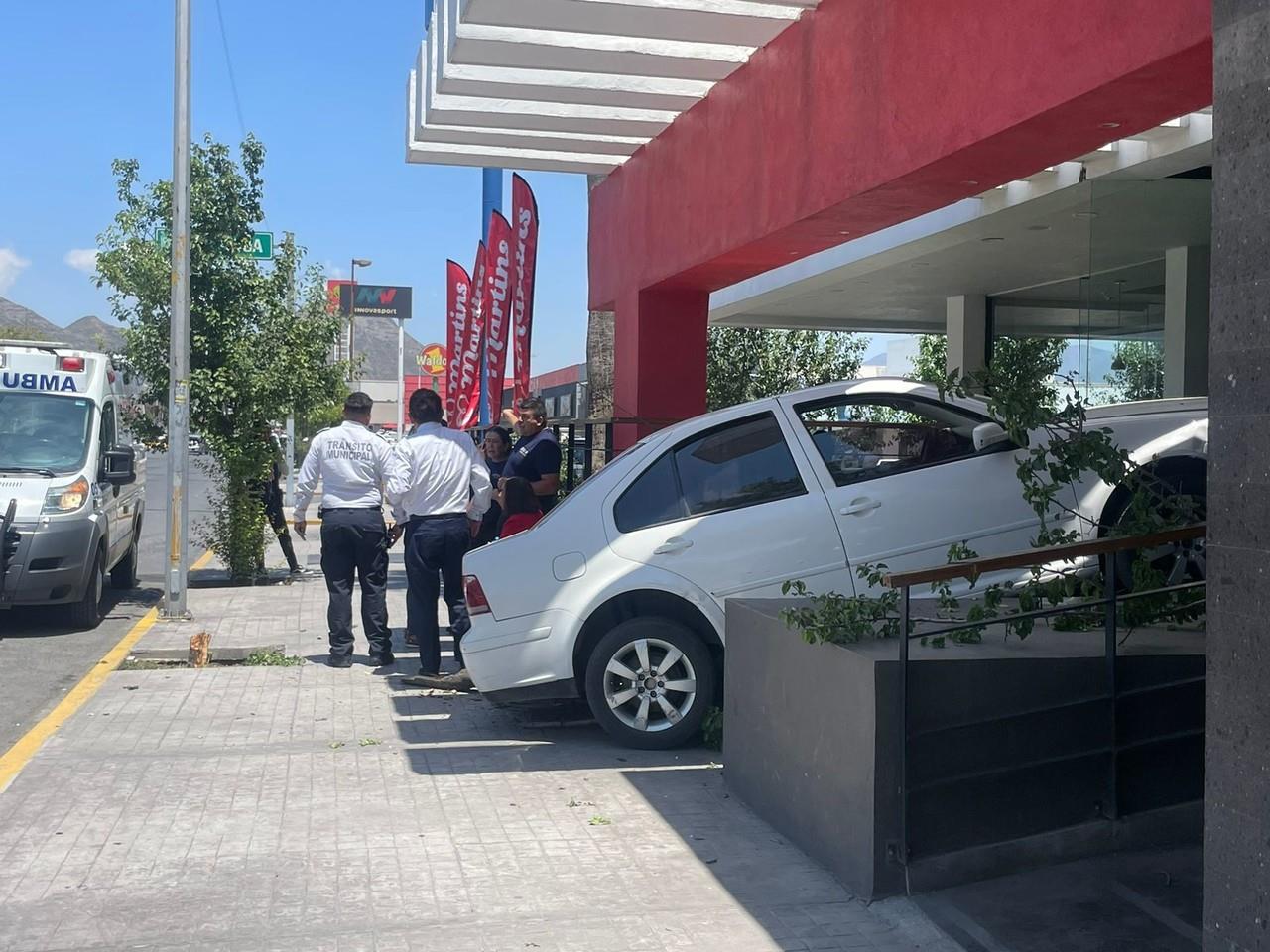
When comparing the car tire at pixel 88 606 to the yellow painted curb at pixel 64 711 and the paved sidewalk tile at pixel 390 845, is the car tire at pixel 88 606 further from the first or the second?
the paved sidewalk tile at pixel 390 845

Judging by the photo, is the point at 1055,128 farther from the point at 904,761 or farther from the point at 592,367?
the point at 592,367

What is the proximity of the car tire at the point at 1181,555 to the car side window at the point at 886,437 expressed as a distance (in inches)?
37.0

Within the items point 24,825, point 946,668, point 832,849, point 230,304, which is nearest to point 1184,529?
point 946,668

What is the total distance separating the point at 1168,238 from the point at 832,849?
6159 mm

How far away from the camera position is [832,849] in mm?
5293

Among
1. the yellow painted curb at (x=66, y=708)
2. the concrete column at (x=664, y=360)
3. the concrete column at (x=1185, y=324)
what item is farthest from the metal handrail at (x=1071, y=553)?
the concrete column at (x=664, y=360)

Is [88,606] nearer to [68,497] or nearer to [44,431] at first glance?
[68,497]

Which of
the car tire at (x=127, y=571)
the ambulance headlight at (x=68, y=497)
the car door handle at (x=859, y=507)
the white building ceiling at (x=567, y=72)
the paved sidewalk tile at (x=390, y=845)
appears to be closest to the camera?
the paved sidewalk tile at (x=390, y=845)

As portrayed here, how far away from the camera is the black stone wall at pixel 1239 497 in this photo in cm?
341

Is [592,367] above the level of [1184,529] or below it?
above

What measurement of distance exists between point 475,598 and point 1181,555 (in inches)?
142

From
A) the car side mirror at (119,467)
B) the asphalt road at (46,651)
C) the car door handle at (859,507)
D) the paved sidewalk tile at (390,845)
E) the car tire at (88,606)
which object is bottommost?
the paved sidewalk tile at (390,845)

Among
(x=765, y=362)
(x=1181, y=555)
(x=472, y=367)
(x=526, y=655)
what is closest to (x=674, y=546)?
(x=526, y=655)

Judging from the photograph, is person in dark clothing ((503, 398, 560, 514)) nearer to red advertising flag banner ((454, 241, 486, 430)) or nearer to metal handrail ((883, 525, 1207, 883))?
metal handrail ((883, 525, 1207, 883))
